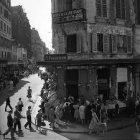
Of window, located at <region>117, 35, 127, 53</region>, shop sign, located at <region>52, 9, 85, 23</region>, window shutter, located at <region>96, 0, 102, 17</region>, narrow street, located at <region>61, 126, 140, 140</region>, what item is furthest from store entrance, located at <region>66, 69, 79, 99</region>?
narrow street, located at <region>61, 126, 140, 140</region>

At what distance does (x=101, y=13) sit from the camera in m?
26.8

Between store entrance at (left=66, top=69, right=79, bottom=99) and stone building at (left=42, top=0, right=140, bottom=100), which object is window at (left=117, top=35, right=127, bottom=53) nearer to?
stone building at (left=42, top=0, right=140, bottom=100)

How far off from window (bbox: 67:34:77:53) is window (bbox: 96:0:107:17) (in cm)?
319

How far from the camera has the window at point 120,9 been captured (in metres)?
28.1

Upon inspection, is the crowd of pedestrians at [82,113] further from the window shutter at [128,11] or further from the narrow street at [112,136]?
the window shutter at [128,11]

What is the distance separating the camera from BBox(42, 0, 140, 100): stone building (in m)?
25.6

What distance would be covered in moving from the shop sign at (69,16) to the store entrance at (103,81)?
5.25 m

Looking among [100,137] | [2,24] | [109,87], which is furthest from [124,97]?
[2,24]

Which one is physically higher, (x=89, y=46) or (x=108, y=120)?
(x=89, y=46)

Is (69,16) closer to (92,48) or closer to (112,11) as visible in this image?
(92,48)

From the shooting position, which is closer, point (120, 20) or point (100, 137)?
point (100, 137)

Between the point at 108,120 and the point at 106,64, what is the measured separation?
691cm

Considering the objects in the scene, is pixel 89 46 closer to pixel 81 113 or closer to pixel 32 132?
pixel 81 113

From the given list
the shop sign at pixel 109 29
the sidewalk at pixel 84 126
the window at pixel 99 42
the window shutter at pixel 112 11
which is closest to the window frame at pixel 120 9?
the window shutter at pixel 112 11
